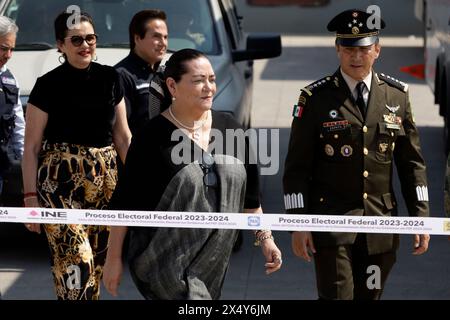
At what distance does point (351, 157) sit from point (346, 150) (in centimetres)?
4

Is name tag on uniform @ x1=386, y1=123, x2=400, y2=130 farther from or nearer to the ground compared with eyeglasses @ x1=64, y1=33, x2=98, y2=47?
nearer to the ground

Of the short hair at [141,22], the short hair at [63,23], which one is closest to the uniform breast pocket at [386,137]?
the short hair at [63,23]

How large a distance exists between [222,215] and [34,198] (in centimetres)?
131

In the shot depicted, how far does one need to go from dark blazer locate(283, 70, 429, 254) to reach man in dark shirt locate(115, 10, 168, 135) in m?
1.40

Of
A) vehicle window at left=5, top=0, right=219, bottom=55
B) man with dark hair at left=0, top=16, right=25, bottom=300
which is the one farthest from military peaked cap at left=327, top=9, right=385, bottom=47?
vehicle window at left=5, top=0, right=219, bottom=55

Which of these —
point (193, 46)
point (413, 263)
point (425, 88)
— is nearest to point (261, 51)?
point (193, 46)

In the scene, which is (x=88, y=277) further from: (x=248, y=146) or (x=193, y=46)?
(x=193, y=46)

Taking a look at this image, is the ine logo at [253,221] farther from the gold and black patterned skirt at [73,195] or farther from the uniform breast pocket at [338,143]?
the gold and black patterned skirt at [73,195]

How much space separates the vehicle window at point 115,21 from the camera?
27.8 feet

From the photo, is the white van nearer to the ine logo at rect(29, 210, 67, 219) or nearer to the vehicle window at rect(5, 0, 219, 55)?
the vehicle window at rect(5, 0, 219, 55)

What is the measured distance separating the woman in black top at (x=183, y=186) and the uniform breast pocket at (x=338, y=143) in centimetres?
50

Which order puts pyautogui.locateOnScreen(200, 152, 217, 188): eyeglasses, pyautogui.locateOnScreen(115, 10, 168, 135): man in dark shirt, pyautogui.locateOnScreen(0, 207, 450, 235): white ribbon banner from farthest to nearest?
pyautogui.locateOnScreen(115, 10, 168, 135): man in dark shirt
pyautogui.locateOnScreen(0, 207, 450, 235): white ribbon banner
pyautogui.locateOnScreen(200, 152, 217, 188): eyeglasses

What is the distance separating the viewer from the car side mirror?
8.66m

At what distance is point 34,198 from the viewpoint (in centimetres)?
595
